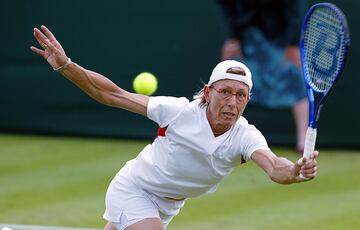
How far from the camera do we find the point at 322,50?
532cm

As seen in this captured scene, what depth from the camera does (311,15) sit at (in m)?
5.48

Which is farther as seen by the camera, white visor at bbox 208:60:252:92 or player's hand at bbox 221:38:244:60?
player's hand at bbox 221:38:244:60

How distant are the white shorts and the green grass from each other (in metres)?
1.96

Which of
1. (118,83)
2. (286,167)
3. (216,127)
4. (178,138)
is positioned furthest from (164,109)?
(118,83)

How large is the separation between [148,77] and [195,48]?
142 inches

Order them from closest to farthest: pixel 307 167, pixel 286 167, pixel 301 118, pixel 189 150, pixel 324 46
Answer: pixel 307 167 < pixel 286 167 < pixel 324 46 < pixel 189 150 < pixel 301 118

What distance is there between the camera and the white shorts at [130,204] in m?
5.73

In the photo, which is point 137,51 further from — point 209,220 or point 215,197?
point 209,220

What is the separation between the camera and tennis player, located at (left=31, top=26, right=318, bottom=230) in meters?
5.52

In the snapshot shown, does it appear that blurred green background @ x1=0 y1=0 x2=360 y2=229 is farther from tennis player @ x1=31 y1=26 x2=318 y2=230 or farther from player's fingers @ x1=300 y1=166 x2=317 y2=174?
player's fingers @ x1=300 y1=166 x2=317 y2=174

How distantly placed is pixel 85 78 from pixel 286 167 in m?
1.30

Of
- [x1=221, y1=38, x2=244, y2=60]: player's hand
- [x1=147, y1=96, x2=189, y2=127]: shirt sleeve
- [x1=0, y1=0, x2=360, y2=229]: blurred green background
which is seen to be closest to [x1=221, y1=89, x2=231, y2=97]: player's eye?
[x1=147, y1=96, x2=189, y2=127]: shirt sleeve

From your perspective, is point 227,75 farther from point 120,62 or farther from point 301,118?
point 120,62

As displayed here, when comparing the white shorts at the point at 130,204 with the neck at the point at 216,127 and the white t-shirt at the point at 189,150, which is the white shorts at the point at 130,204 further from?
the neck at the point at 216,127
